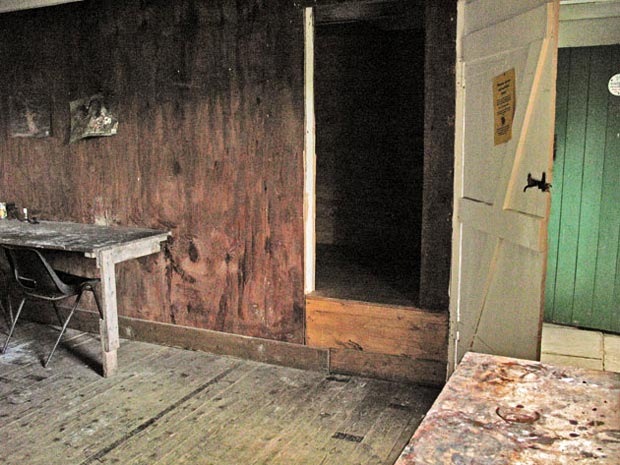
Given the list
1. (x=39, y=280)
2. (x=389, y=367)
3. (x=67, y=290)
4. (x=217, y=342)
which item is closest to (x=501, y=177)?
(x=389, y=367)

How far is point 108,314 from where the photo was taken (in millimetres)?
3838

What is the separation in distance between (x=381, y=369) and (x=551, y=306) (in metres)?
1.89

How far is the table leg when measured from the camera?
3789mm

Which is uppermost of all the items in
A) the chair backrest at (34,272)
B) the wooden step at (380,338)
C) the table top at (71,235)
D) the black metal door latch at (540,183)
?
the black metal door latch at (540,183)

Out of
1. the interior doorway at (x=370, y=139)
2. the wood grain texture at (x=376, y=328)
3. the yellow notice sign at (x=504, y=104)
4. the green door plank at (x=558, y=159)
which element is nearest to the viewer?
the yellow notice sign at (x=504, y=104)

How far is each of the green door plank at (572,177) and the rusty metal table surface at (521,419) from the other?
308 cm

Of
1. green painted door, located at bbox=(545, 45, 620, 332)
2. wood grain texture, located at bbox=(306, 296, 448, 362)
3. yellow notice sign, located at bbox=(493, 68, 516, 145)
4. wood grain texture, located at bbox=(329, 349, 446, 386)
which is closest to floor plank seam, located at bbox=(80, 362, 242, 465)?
wood grain texture, located at bbox=(306, 296, 448, 362)

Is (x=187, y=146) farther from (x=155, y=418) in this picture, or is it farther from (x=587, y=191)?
(x=587, y=191)

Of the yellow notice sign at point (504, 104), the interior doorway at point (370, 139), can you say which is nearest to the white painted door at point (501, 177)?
the yellow notice sign at point (504, 104)

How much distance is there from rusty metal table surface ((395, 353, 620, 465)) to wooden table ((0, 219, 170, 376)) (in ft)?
8.49

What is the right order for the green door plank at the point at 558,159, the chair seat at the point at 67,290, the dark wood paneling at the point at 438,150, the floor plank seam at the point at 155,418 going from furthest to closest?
the green door plank at the point at 558,159 < the chair seat at the point at 67,290 < the dark wood paneling at the point at 438,150 < the floor plank seam at the point at 155,418

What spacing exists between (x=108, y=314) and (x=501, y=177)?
253 cm

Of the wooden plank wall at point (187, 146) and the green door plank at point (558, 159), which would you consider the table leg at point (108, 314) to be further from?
the green door plank at point (558, 159)

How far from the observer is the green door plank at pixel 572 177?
4535 millimetres
